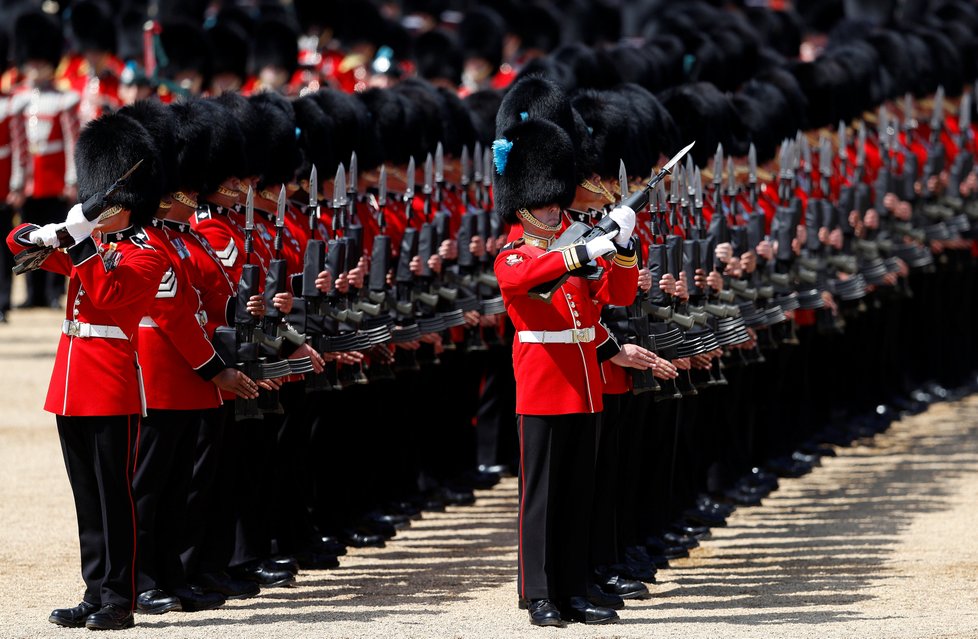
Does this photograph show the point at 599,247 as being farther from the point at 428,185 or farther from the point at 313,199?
the point at 428,185

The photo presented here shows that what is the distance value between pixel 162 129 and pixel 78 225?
Result: 78 cm

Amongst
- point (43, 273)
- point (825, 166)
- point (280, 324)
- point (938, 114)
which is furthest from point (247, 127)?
point (43, 273)

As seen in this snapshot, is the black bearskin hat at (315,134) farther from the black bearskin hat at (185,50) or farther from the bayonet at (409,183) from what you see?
the black bearskin hat at (185,50)

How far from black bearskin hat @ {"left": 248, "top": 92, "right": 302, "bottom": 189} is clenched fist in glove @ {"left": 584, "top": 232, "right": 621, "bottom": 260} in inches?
59.1

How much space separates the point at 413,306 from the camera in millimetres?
7785

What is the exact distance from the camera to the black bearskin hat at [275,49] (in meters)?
11.4

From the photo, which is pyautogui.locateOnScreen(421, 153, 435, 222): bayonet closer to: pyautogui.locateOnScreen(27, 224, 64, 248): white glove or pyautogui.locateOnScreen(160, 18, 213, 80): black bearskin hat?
pyautogui.locateOnScreen(27, 224, 64, 248): white glove

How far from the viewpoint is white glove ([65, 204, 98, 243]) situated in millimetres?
5738

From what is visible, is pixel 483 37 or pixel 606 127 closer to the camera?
pixel 606 127

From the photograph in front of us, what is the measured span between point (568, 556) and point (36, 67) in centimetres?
716

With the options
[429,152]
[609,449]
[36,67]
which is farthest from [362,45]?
[609,449]

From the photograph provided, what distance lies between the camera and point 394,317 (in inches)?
301

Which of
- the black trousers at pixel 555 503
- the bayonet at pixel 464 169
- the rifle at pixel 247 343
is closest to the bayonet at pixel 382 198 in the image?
the bayonet at pixel 464 169

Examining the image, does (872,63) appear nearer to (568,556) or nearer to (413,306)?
(413,306)
